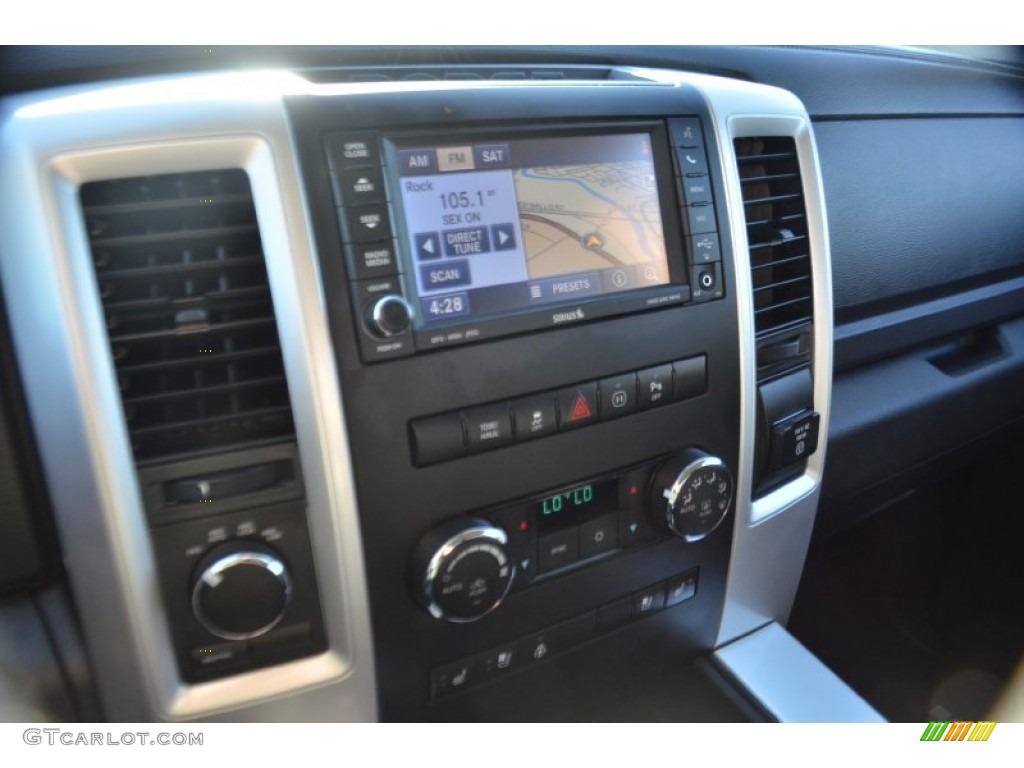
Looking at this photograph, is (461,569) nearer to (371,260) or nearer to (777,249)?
(371,260)

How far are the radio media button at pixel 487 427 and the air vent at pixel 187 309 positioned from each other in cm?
15

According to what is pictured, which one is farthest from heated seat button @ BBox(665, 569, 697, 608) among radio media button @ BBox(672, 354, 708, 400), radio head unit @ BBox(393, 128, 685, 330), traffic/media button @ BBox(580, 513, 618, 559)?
radio head unit @ BBox(393, 128, 685, 330)

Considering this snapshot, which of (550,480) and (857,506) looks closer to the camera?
(550,480)

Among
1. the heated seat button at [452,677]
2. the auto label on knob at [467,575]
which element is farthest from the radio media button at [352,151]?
the heated seat button at [452,677]

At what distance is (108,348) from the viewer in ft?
1.81

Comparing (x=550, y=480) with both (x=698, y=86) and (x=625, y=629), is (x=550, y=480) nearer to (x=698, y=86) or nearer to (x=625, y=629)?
(x=625, y=629)

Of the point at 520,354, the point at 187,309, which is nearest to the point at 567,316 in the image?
the point at 520,354

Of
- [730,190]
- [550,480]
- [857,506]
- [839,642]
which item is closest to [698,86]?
[730,190]

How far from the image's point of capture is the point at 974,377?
1.31m

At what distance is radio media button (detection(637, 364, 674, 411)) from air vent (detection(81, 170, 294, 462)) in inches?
12.4

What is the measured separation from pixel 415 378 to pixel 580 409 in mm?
157

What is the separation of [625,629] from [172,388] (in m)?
0.52

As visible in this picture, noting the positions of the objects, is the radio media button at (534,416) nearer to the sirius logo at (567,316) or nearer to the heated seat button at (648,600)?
the sirius logo at (567,316)

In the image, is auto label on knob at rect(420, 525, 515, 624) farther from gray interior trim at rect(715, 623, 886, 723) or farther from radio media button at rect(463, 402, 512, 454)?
gray interior trim at rect(715, 623, 886, 723)
